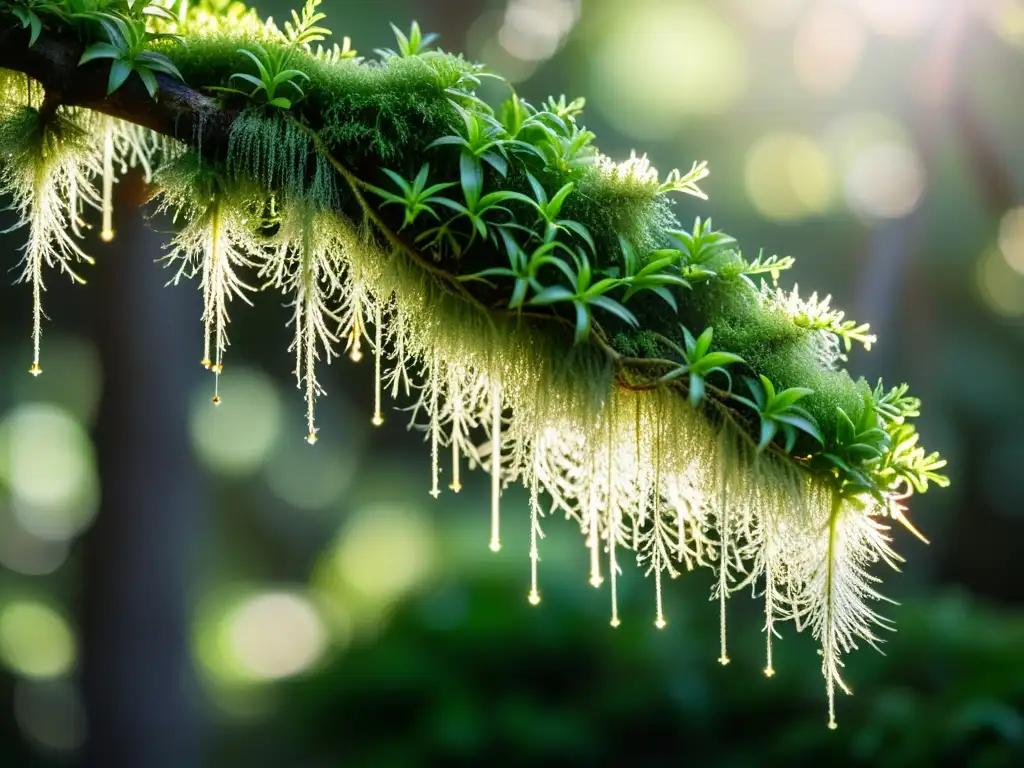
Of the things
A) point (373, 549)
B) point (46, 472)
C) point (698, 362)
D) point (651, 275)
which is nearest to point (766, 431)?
point (698, 362)

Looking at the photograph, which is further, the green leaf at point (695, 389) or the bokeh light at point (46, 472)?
the bokeh light at point (46, 472)

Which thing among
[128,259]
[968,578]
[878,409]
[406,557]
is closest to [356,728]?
[128,259]

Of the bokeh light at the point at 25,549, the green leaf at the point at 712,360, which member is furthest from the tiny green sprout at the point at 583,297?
the bokeh light at the point at 25,549

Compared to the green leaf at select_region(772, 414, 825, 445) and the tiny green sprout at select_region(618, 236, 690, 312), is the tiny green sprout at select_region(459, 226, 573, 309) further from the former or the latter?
the green leaf at select_region(772, 414, 825, 445)

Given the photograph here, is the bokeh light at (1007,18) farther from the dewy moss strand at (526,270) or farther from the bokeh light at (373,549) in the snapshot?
the bokeh light at (373,549)

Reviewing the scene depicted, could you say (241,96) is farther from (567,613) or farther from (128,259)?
(567,613)

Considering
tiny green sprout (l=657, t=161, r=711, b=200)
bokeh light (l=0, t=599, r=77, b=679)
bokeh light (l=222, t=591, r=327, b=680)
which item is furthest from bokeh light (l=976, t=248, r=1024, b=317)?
bokeh light (l=0, t=599, r=77, b=679)
